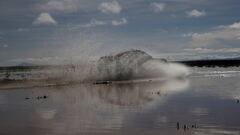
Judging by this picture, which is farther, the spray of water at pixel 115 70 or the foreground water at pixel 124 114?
the spray of water at pixel 115 70

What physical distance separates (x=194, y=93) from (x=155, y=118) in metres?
20.1

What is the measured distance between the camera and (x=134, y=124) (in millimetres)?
33000

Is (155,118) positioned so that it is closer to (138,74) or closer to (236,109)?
(236,109)

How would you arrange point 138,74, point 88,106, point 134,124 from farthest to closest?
point 138,74
point 88,106
point 134,124

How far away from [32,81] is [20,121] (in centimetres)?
4739

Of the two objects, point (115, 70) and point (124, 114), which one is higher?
point (115, 70)

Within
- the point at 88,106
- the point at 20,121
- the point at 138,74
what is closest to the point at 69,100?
the point at 88,106

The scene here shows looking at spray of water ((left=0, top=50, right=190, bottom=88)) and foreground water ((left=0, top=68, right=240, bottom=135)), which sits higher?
spray of water ((left=0, top=50, right=190, bottom=88))

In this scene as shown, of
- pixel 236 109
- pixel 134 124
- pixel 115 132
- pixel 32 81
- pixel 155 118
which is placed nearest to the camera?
pixel 115 132

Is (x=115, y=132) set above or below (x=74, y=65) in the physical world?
below

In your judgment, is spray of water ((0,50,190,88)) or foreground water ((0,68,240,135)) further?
spray of water ((0,50,190,88))

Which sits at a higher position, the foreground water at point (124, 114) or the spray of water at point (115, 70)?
the spray of water at point (115, 70)

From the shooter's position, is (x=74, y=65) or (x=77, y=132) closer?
(x=77, y=132)

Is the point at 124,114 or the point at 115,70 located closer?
the point at 124,114
